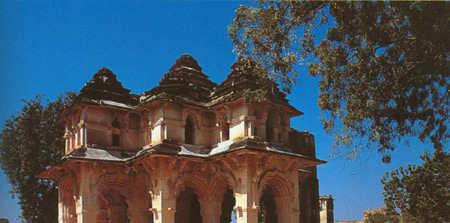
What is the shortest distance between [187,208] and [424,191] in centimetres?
1348

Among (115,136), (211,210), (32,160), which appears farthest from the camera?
(32,160)

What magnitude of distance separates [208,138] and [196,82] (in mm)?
4632

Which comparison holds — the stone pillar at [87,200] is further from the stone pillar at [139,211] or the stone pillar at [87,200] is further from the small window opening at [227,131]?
the small window opening at [227,131]

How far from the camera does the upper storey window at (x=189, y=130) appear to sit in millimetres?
22256

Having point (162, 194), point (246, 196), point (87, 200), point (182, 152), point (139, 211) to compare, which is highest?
point (182, 152)

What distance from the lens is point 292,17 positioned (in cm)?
1279

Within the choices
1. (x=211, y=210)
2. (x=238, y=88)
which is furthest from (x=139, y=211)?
(x=238, y=88)

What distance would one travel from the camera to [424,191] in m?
26.8

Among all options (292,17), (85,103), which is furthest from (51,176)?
(292,17)

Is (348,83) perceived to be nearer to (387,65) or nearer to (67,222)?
(387,65)

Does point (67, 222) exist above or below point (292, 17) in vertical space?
below

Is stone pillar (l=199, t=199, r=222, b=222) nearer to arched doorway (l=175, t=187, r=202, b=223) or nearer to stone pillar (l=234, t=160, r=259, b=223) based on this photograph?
stone pillar (l=234, t=160, r=259, b=223)

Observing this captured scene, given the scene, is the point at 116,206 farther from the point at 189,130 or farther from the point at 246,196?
the point at 246,196

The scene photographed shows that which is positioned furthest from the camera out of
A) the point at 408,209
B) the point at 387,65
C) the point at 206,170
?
the point at 408,209
